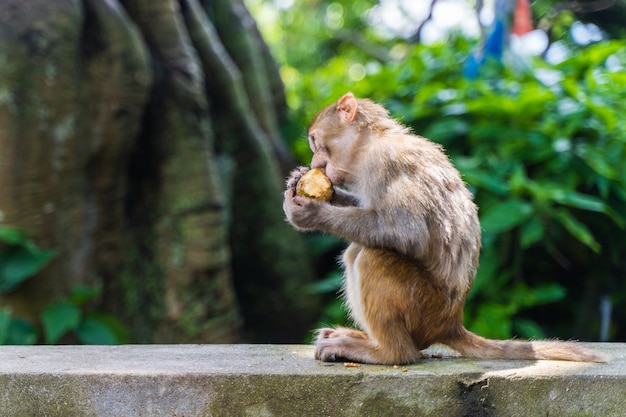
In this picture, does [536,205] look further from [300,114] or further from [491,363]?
[300,114]

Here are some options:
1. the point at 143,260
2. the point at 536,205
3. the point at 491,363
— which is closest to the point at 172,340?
the point at 143,260

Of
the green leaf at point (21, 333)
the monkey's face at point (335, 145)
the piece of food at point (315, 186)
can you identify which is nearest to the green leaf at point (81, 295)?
the green leaf at point (21, 333)

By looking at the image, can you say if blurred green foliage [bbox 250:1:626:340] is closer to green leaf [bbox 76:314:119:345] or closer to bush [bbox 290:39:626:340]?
bush [bbox 290:39:626:340]

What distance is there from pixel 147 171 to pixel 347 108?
304 centimetres

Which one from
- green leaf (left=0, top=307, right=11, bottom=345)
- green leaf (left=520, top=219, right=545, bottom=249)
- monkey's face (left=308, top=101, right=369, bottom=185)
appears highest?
monkey's face (left=308, top=101, right=369, bottom=185)

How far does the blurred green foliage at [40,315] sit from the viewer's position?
208 inches

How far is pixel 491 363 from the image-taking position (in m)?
3.41

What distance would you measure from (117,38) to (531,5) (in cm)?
430

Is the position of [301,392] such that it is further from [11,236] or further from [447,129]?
[447,129]

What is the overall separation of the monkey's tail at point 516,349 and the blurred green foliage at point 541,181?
2070 mm

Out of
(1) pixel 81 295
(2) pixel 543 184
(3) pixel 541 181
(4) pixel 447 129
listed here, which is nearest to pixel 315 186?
(1) pixel 81 295

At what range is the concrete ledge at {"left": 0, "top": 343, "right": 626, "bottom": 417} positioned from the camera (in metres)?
→ 3.08

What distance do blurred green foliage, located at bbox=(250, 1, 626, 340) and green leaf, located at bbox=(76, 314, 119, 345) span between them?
1691 millimetres

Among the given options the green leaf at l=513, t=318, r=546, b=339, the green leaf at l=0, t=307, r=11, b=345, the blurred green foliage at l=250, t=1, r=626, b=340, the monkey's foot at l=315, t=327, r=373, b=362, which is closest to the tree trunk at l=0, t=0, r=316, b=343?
the green leaf at l=0, t=307, r=11, b=345
